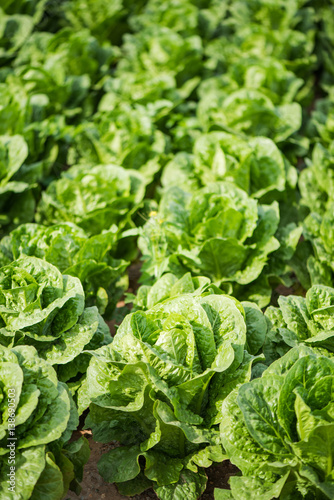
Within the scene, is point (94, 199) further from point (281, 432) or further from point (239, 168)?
point (281, 432)

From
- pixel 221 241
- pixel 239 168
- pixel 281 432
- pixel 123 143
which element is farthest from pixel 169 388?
pixel 123 143

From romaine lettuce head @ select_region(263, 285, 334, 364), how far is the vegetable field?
0.01m

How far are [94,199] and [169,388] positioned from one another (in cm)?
213

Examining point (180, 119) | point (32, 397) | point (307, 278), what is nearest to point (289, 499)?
point (32, 397)

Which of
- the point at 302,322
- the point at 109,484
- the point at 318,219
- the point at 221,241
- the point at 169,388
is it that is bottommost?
the point at 109,484

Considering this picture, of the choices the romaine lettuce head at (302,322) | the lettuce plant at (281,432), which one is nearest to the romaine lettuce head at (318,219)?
the romaine lettuce head at (302,322)

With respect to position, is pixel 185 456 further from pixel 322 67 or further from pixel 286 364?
pixel 322 67

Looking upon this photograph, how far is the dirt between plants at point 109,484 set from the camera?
282 centimetres

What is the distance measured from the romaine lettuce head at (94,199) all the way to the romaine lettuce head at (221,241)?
1.51 ft

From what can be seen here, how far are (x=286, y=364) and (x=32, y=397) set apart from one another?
1.32 metres

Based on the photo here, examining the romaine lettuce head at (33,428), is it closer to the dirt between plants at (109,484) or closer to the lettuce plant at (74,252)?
the dirt between plants at (109,484)

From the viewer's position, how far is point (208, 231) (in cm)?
377

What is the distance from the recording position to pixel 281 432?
2.49 meters

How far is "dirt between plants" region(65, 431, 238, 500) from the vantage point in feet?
9.26
